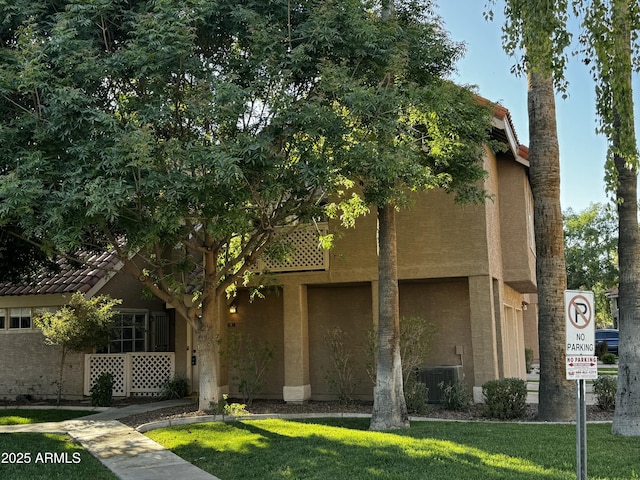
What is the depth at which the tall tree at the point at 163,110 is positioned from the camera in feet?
31.6

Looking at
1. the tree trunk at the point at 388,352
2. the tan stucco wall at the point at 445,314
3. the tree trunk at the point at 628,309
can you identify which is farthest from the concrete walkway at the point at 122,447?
the tan stucco wall at the point at 445,314

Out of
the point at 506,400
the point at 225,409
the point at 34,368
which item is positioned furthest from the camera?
the point at 34,368

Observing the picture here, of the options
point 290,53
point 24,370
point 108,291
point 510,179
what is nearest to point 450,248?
point 510,179

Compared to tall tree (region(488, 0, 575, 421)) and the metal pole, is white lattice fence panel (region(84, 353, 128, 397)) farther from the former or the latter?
the metal pole

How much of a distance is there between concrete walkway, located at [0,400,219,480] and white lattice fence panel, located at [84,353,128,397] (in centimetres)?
275

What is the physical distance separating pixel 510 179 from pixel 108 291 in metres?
12.5

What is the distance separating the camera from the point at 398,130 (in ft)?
37.6

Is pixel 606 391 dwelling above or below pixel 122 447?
above

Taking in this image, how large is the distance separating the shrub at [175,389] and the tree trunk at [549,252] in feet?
32.0

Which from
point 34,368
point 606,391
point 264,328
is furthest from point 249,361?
point 606,391

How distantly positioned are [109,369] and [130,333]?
207cm

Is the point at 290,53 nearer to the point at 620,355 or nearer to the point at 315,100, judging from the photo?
the point at 315,100

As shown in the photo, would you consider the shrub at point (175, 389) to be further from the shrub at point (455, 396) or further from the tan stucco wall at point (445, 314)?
the shrub at point (455, 396)

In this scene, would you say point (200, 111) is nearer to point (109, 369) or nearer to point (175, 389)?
point (175, 389)
